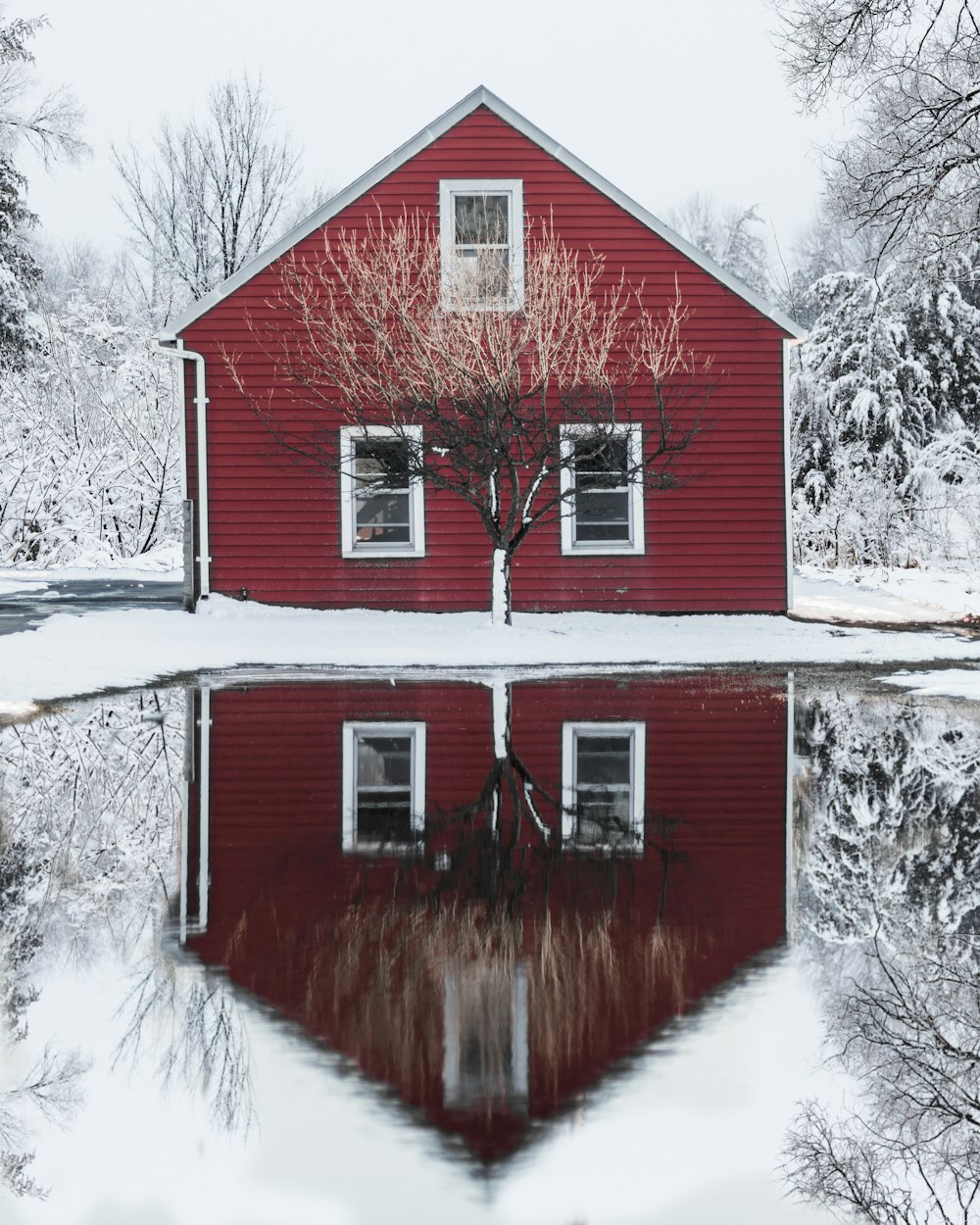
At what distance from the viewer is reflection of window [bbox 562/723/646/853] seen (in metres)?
7.40

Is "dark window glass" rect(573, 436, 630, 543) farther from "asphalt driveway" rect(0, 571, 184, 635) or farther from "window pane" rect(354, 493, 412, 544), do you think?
"asphalt driveway" rect(0, 571, 184, 635)

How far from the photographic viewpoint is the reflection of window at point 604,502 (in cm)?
2053

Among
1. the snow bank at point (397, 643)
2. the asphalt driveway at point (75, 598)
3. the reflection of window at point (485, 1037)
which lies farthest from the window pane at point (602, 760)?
the asphalt driveway at point (75, 598)

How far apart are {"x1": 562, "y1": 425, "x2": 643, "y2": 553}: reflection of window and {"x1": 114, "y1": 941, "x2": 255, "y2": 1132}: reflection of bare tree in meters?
15.4

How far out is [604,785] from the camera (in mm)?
8828

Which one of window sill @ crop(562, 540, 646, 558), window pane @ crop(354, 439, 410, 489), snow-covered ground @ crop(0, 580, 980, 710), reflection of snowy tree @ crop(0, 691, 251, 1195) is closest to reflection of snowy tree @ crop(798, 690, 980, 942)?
reflection of snowy tree @ crop(0, 691, 251, 1195)

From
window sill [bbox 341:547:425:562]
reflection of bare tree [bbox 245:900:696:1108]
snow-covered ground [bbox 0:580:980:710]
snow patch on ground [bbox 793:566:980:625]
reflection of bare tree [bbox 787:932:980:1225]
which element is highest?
window sill [bbox 341:547:425:562]

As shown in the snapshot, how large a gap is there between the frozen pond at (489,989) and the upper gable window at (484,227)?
37.7 ft

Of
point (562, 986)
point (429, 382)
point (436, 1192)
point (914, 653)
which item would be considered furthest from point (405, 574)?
point (436, 1192)

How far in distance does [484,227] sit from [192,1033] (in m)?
17.3

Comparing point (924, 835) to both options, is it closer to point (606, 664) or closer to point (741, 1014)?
point (741, 1014)

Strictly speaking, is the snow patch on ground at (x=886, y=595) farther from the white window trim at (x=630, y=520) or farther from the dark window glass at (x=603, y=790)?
the dark window glass at (x=603, y=790)

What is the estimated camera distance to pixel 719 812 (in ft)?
26.0

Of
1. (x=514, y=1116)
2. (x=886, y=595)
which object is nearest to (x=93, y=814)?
(x=514, y=1116)
